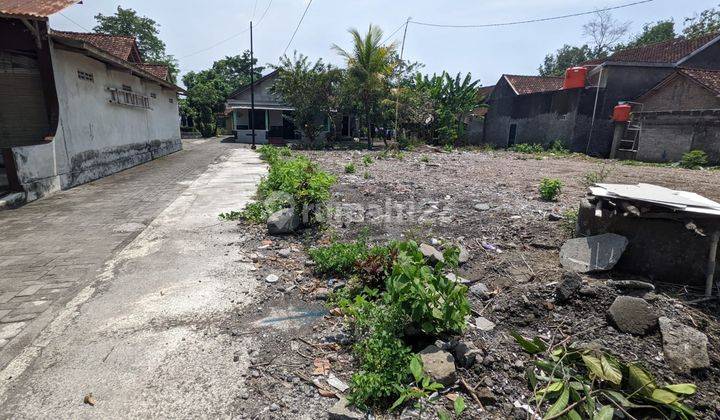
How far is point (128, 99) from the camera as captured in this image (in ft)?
39.4

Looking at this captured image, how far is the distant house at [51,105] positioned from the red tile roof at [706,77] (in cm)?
2119

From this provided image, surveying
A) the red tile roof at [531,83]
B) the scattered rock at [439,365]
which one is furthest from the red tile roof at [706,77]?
the scattered rock at [439,365]

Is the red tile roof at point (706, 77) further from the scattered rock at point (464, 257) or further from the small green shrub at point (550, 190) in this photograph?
the scattered rock at point (464, 257)

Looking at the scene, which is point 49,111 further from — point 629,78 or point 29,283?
point 629,78

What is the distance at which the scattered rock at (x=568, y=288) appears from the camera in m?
2.94

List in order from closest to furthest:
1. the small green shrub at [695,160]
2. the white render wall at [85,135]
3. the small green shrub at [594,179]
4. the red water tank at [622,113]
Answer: the white render wall at [85,135] → the small green shrub at [594,179] → the small green shrub at [695,160] → the red water tank at [622,113]

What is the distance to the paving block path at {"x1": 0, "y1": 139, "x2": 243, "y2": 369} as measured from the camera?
310 cm

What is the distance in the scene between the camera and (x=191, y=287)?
3557mm

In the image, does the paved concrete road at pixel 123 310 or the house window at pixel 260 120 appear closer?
the paved concrete road at pixel 123 310

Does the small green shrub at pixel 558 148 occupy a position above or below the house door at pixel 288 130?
below

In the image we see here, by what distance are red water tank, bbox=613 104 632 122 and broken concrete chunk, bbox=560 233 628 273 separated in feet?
55.2

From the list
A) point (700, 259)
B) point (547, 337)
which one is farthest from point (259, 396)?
point (700, 259)

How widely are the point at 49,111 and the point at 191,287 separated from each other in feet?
24.4

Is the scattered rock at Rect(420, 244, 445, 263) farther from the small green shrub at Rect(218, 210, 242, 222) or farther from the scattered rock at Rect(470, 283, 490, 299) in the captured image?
the small green shrub at Rect(218, 210, 242, 222)
